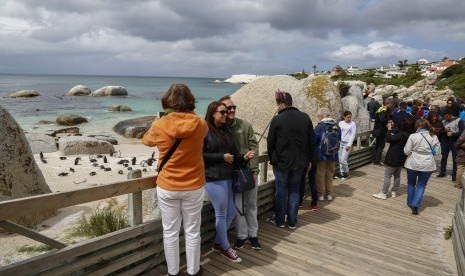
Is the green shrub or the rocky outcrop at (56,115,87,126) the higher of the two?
the green shrub

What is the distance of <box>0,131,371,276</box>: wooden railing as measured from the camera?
3.05 metres

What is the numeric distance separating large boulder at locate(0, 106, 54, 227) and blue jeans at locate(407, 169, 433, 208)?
8.07 metres

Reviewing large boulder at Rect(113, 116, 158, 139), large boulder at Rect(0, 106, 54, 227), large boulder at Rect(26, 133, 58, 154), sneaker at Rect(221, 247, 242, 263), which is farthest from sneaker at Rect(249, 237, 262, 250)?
large boulder at Rect(113, 116, 158, 139)

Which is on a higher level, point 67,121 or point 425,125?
point 425,125

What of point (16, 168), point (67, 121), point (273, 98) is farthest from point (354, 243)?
point (67, 121)

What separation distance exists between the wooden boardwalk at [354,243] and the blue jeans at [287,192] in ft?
0.69

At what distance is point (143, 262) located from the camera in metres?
4.23

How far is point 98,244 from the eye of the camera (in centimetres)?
366

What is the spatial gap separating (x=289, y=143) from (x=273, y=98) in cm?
663

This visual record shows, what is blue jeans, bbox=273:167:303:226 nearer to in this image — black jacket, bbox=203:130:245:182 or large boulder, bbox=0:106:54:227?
black jacket, bbox=203:130:245:182

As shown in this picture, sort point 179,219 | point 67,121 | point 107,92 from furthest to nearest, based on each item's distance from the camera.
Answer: point 107,92
point 67,121
point 179,219

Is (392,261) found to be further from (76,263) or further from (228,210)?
(76,263)

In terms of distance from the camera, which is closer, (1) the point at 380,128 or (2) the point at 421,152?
(2) the point at 421,152

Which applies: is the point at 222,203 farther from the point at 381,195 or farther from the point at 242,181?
the point at 381,195
